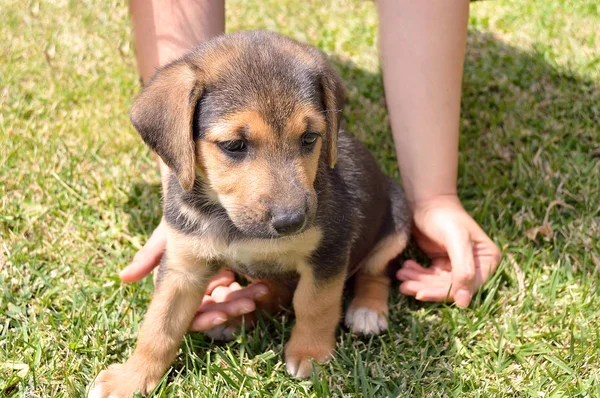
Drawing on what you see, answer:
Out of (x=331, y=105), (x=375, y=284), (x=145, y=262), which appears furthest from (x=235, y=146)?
(x=375, y=284)

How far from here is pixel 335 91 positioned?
Answer: 3332 mm

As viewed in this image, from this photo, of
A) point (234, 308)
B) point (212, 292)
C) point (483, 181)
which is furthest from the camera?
point (483, 181)

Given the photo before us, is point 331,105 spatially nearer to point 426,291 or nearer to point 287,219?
point 287,219

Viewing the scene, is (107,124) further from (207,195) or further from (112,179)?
(207,195)

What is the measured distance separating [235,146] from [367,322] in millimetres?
1450

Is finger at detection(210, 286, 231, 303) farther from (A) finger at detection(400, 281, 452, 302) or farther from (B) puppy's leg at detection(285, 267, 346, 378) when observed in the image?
(A) finger at detection(400, 281, 452, 302)

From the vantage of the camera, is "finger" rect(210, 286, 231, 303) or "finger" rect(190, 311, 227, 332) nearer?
"finger" rect(190, 311, 227, 332)

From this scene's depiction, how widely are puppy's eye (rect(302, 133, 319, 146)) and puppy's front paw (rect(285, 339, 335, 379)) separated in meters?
1.16

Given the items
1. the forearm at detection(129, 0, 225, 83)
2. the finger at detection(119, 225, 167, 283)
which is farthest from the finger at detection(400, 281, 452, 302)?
the forearm at detection(129, 0, 225, 83)

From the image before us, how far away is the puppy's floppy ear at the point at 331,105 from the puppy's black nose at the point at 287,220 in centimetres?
54

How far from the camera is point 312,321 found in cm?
365

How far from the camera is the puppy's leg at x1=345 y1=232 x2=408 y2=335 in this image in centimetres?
396

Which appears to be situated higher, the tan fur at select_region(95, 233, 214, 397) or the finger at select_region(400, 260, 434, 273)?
the tan fur at select_region(95, 233, 214, 397)

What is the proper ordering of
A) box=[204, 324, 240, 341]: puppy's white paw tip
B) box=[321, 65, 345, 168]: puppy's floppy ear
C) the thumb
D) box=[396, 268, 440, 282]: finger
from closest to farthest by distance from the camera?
box=[321, 65, 345, 168]: puppy's floppy ear
box=[204, 324, 240, 341]: puppy's white paw tip
the thumb
box=[396, 268, 440, 282]: finger
